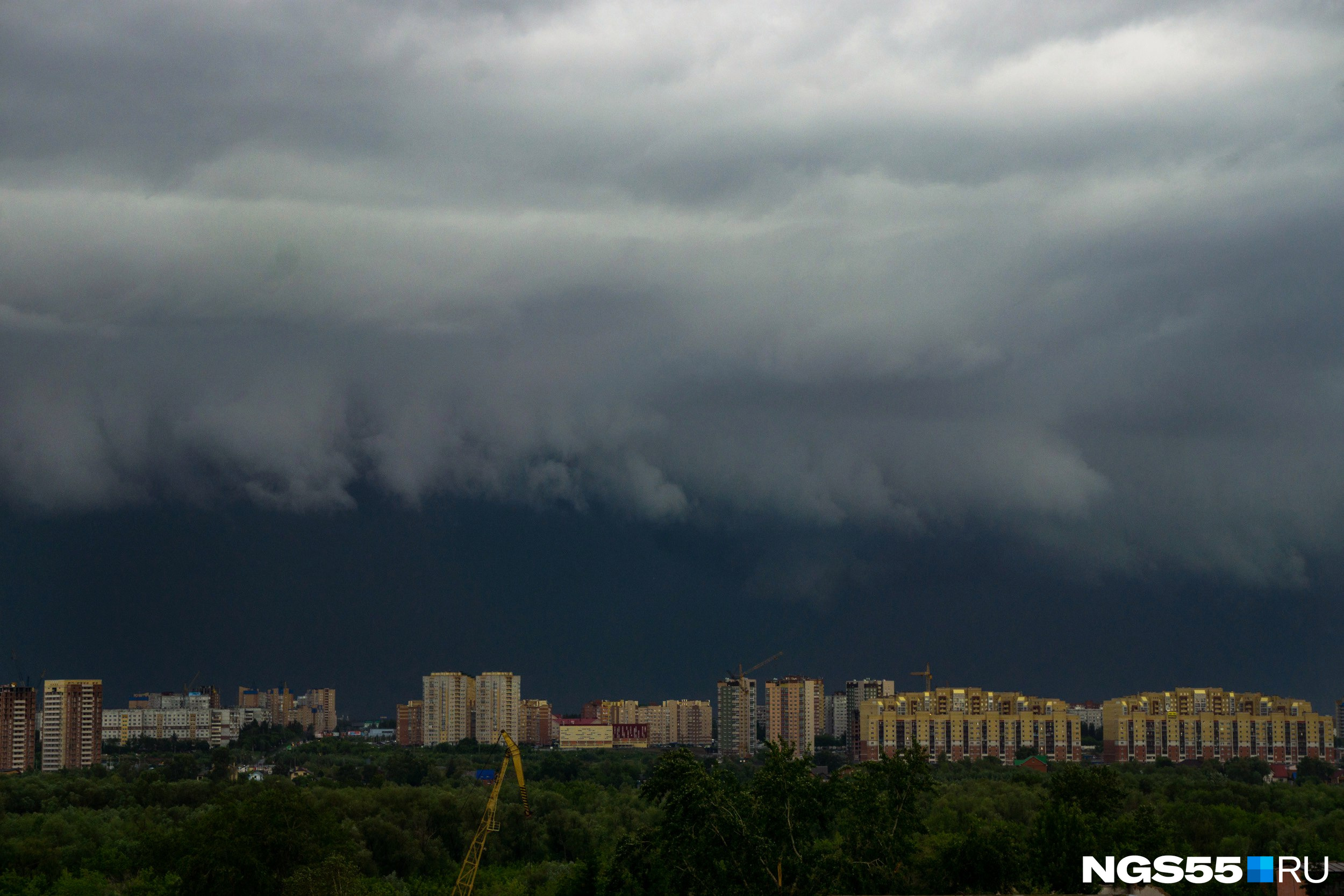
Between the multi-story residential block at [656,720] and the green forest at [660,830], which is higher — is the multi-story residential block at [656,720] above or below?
below

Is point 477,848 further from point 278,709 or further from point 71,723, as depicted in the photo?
point 278,709

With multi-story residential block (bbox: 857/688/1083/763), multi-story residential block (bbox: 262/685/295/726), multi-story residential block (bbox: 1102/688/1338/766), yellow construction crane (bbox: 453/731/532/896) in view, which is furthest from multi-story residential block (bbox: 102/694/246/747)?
yellow construction crane (bbox: 453/731/532/896)

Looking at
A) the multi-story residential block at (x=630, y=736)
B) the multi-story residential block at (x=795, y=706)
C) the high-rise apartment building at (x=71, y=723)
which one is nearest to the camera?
the high-rise apartment building at (x=71, y=723)

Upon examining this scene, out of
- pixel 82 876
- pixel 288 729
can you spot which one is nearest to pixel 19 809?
pixel 82 876

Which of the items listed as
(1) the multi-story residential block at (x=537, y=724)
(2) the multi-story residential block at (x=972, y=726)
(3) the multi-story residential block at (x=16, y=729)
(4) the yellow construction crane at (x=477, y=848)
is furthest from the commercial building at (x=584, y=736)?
(4) the yellow construction crane at (x=477, y=848)

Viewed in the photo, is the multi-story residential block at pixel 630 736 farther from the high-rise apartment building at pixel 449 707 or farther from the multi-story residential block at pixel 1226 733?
the multi-story residential block at pixel 1226 733

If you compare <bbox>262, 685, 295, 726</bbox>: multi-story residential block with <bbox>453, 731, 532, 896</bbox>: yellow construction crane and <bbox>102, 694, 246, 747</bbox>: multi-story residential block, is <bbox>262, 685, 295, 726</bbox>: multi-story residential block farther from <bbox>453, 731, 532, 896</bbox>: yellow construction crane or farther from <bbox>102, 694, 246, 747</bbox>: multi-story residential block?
<bbox>453, 731, 532, 896</bbox>: yellow construction crane

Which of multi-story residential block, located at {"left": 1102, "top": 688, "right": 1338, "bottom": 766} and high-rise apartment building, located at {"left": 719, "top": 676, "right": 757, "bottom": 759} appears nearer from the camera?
multi-story residential block, located at {"left": 1102, "top": 688, "right": 1338, "bottom": 766}
